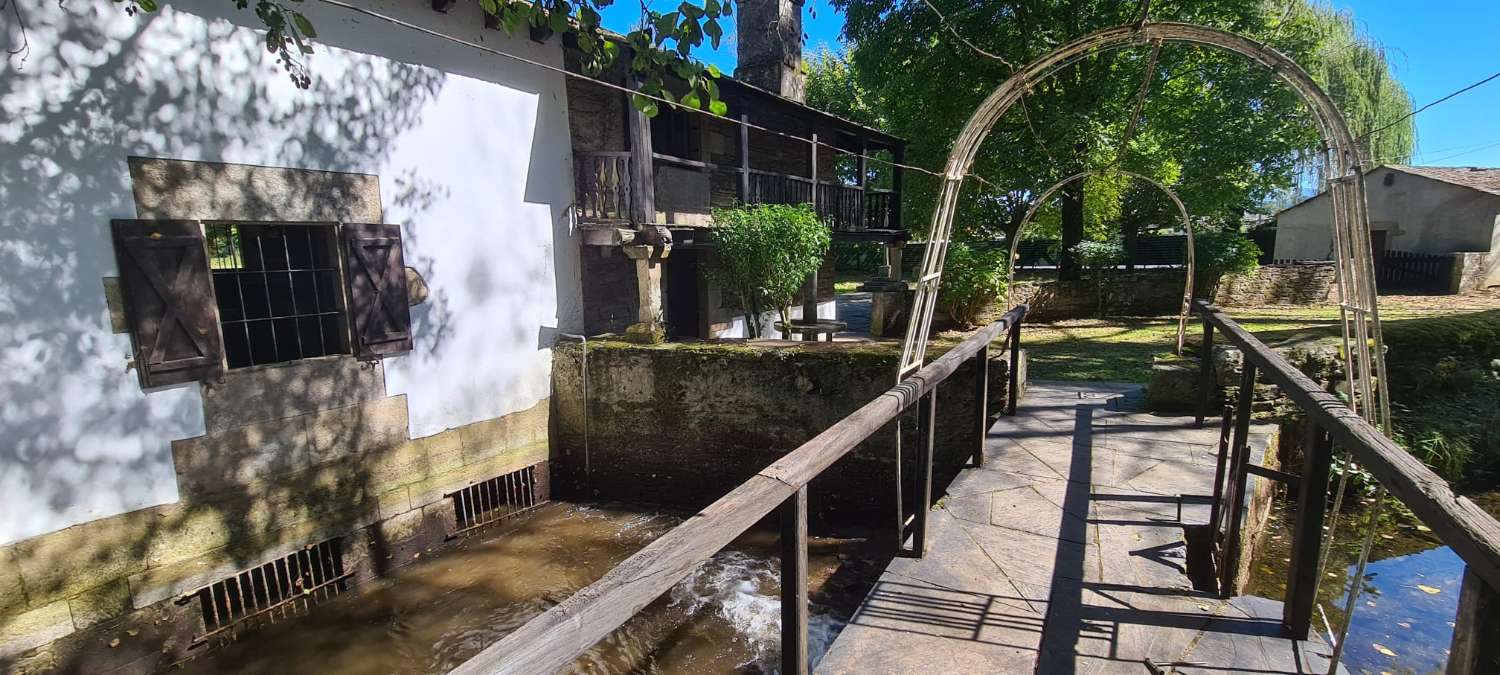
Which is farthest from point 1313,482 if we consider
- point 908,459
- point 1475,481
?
point 1475,481

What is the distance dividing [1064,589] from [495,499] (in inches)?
219

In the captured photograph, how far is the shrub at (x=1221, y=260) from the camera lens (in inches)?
545

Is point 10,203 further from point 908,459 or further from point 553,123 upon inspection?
point 908,459

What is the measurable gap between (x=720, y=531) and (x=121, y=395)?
5015 millimetres

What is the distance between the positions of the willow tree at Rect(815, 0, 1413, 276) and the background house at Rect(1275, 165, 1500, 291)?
4950 mm

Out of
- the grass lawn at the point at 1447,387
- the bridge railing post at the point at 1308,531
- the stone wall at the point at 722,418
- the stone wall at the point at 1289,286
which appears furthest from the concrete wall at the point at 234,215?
the stone wall at the point at 1289,286

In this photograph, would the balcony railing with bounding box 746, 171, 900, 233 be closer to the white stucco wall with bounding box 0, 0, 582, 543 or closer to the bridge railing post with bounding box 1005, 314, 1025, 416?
the white stucco wall with bounding box 0, 0, 582, 543

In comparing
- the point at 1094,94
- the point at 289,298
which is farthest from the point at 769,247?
the point at 1094,94

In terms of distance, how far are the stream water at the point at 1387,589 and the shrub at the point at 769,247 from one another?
5291 millimetres

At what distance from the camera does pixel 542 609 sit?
506 cm

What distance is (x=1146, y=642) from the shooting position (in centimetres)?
235

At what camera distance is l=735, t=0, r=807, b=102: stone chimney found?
12.0m

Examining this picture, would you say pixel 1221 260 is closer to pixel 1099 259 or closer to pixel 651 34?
pixel 1099 259

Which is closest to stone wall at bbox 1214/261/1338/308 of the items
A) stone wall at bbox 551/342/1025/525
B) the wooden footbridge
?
stone wall at bbox 551/342/1025/525
